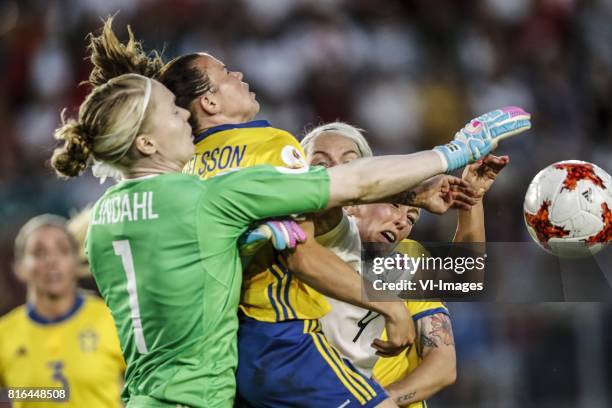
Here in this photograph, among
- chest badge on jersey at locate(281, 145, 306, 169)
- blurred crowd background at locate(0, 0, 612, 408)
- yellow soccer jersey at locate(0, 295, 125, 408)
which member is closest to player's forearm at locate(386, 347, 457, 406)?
chest badge on jersey at locate(281, 145, 306, 169)

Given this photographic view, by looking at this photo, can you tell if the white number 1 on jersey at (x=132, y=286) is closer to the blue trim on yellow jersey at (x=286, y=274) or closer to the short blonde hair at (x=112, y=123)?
the short blonde hair at (x=112, y=123)

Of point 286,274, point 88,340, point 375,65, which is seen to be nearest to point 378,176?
point 286,274

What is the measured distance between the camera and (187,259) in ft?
10.4

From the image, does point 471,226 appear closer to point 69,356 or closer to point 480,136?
point 480,136

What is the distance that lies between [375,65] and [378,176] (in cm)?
562

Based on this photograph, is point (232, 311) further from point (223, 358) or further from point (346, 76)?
point (346, 76)

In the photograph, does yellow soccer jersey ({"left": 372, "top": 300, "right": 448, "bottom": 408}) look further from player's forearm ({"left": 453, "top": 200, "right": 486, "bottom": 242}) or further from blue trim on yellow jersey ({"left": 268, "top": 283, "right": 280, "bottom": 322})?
blue trim on yellow jersey ({"left": 268, "top": 283, "right": 280, "bottom": 322})

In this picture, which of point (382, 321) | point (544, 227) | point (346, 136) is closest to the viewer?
point (544, 227)

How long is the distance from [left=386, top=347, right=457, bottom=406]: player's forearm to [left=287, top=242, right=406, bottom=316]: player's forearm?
0.92 m

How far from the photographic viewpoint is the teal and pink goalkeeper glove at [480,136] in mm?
3365

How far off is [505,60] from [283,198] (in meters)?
6.27

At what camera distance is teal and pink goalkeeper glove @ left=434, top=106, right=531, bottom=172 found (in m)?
3.37

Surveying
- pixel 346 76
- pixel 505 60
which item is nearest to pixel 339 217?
pixel 346 76

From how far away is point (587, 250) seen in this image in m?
3.94
